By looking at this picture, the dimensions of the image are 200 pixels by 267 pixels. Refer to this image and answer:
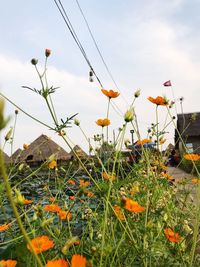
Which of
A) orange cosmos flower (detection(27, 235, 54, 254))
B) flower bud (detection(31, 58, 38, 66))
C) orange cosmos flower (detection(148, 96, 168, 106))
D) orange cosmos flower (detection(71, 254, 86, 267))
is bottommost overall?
orange cosmos flower (detection(71, 254, 86, 267))

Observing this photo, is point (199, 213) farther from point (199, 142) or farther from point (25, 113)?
point (199, 142)

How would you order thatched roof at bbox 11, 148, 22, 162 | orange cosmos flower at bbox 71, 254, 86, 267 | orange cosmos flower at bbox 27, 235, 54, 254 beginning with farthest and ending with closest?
thatched roof at bbox 11, 148, 22, 162
orange cosmos flower at bbox 27, 235, 54, 254
orange cosmos flower at bbox 71, 254, 86, 267

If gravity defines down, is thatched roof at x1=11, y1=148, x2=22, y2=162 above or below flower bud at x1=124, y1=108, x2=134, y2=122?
above

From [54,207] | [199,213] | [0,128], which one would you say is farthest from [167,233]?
[0,128]

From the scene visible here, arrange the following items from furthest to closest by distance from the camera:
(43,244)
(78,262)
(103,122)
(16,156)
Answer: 1. (16,156)
2. (103,122)
3. (43,244)
4. (78,262)

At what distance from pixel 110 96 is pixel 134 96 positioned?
14 cm

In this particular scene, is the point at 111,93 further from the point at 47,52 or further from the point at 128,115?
the point at 128,115

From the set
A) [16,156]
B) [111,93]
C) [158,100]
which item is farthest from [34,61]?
[16,156]

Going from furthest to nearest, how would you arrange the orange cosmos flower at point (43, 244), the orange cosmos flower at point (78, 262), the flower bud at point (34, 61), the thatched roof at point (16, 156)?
1. the thatched roof at point (16, 156)
2. the flower bud at point (34, 61)
3. the orange cosmos flower at point (43, 244)
4. the orange cosmos flower at point (78, 262)

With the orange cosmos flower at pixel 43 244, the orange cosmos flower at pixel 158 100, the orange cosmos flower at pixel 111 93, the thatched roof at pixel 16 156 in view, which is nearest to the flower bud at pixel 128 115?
the orange cosmos flower at pixel 43 244

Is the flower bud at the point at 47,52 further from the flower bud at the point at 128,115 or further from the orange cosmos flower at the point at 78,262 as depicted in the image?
the orange cosmos flower at the point at 78,262

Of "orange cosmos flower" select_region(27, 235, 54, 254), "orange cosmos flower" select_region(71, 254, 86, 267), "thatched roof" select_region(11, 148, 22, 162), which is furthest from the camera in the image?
"thatched roof" select_region(11, 148, 22, 162)

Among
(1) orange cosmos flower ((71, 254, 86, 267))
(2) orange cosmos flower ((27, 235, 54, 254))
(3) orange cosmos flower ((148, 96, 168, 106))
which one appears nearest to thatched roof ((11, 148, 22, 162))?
(3) orange cosmos flower ((148, 96, 168, 106))

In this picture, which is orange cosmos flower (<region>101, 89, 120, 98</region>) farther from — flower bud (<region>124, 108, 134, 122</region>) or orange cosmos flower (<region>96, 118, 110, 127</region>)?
flower bud (<region>124, 108, 134, 122</region>)
